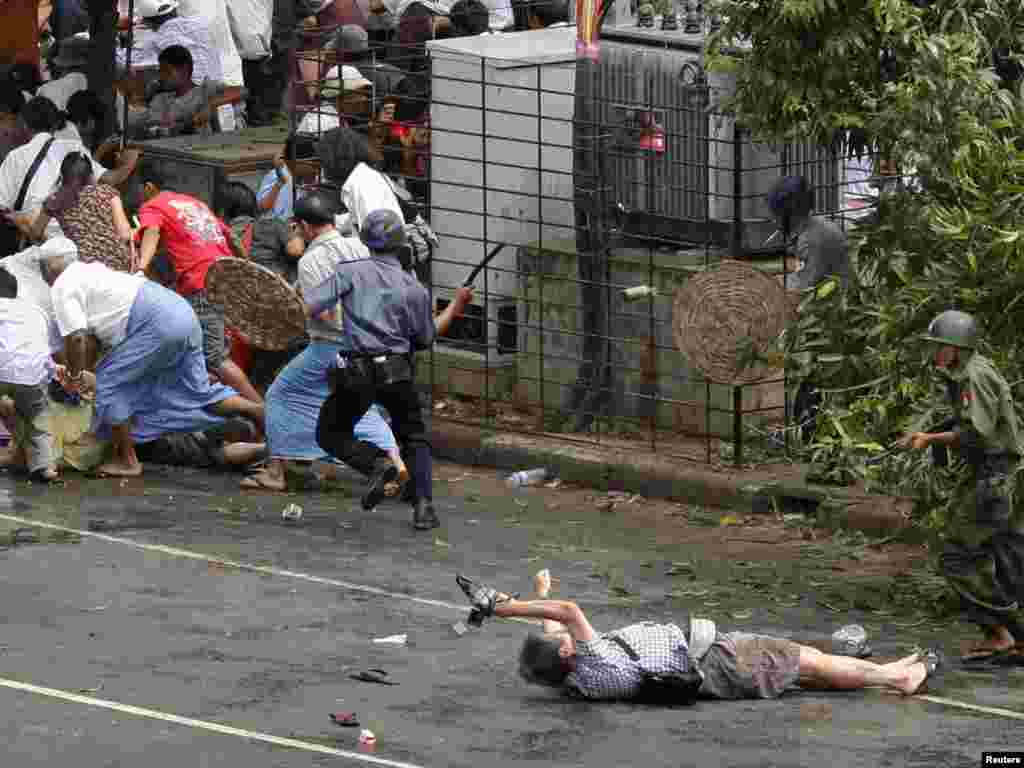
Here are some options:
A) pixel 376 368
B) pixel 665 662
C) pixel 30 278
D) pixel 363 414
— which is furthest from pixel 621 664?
pixel 30 278

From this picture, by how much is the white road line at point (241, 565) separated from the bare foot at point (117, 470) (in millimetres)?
1191

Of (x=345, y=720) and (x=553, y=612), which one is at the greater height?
(x=553, y=612)

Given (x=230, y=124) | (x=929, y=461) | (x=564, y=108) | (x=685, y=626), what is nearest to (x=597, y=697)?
(x=685, y=626)

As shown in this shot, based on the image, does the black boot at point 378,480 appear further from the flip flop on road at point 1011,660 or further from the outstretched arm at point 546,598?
the flip flop on road at point 1011,660

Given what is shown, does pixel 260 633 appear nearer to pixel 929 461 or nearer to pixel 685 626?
pixel 685 626

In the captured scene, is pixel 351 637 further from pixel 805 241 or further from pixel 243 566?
pixel 805 241

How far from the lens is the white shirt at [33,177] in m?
16.5

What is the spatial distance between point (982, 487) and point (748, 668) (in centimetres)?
154

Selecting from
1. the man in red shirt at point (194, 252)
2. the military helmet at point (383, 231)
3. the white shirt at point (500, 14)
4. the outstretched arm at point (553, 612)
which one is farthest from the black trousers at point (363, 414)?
the white shirt at point (500, 14)

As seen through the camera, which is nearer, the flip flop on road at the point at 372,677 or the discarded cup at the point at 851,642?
the flip flop on road at the point at 372,677

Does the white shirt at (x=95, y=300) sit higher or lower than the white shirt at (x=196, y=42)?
lower

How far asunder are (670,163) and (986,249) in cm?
405

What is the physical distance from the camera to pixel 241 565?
12.2 meters

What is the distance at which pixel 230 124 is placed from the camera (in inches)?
780
